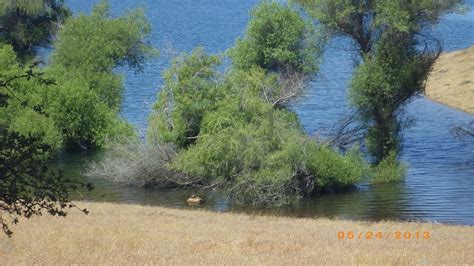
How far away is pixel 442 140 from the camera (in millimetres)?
56781

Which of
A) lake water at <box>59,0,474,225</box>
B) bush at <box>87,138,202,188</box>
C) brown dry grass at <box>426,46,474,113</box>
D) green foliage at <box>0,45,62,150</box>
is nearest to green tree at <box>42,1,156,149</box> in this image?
green foliage at <box>0,45,62,150</box>

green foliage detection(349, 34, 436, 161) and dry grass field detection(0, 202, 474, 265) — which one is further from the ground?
green foliage detection(349, 34, 436, 161)

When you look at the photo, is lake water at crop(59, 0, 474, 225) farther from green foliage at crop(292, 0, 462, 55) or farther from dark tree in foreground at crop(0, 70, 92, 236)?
dark tree in foreground at crop(0, 70, 92, 236)

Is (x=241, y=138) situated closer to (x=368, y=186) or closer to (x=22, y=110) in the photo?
(x=368, y=186)

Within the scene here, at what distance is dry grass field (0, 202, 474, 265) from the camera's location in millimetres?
16547

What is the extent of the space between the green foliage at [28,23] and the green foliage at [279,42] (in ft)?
83.3

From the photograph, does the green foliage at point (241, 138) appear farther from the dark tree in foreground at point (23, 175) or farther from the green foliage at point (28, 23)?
the dark tree in foreground at point (23, 175)

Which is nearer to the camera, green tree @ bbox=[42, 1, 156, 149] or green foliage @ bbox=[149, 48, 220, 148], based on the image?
green foliage @ bbox=[149, 48, 220, 148]

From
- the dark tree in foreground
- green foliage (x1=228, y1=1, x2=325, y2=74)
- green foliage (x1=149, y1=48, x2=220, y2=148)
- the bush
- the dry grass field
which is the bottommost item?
the dry grass field

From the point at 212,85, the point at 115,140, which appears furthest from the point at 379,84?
the point at 115,140

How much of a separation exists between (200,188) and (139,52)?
23.4m

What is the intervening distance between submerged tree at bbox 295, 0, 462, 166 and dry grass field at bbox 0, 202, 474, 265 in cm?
2145

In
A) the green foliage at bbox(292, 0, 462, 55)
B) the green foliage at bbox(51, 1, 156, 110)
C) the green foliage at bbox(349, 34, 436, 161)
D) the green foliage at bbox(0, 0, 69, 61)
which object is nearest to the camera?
the green foliage at bbox(292, 0, 462, 55)

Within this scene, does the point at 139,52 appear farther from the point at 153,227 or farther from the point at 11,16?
the point at 153,227
